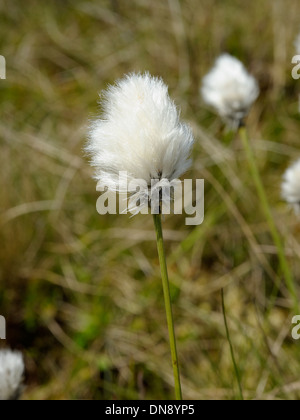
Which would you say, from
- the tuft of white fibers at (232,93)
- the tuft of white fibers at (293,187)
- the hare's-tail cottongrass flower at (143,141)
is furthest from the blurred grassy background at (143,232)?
the hare's-tail cottongrass flower at (143,141)

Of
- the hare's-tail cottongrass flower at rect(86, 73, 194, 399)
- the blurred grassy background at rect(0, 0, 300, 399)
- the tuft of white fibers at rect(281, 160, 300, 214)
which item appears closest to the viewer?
the hare's-tail cottongrass flower at rect(86, 73, 194, 399)

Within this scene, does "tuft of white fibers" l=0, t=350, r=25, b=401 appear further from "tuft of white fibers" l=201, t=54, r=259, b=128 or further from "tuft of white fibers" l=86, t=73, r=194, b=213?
"tuft of white fibers" l=201, t=54, r=259, b=128

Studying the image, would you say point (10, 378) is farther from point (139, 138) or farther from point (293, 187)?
point (293, 187)

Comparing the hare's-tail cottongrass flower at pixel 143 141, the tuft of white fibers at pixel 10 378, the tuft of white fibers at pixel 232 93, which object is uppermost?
the tuft of white fibers at pixel 232 93

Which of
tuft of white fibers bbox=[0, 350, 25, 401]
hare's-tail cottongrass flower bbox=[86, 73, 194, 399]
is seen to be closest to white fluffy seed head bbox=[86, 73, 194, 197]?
hare's-tail cottongrass flower bbox=[86, 73, 194, 399]

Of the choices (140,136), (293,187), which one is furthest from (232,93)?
(140,136)

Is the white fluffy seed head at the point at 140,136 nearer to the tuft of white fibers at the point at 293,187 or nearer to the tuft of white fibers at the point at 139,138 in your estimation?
the tuft of white fibers at the point at 139,138

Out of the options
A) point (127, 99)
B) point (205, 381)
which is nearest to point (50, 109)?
point (205, 381)
